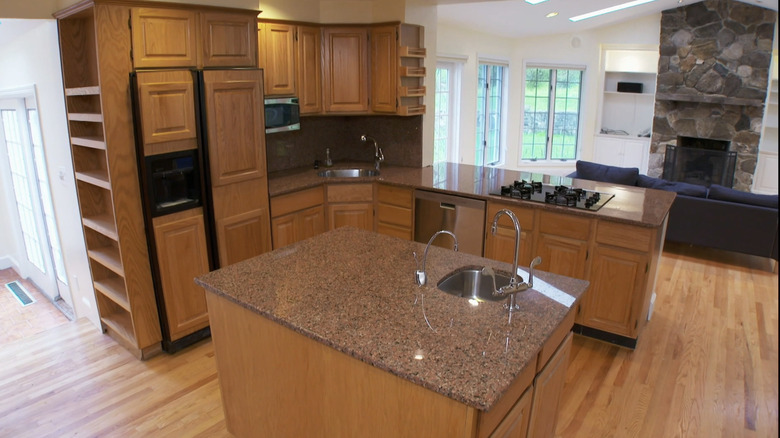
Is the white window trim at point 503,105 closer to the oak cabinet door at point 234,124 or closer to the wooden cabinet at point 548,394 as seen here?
the oak cabinet door at point 234,124

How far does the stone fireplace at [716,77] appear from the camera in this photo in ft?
22.7

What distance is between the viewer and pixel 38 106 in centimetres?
341

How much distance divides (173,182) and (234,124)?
0.52 meters

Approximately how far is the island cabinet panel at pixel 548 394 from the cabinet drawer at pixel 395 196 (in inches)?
86.2

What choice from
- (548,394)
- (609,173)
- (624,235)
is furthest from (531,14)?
(548,394)

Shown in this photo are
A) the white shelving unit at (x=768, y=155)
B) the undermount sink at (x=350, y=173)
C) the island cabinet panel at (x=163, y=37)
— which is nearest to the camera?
the island cabinet panel at (x=163, y=37)

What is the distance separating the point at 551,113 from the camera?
8.41 metres

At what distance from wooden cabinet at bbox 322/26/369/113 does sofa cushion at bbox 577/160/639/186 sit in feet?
8.18

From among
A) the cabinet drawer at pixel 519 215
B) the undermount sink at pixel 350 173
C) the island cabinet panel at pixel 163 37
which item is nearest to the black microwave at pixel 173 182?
the island cabinet panel at pixel 163 37

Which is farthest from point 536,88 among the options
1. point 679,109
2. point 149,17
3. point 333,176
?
point 149,17

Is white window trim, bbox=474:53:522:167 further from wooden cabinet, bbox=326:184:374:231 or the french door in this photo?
the french door

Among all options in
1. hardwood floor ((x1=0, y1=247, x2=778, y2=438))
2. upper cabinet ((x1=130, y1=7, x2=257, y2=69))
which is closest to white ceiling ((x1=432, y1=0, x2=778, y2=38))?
upper cabinet ((x1=130, y1=7, x2=257, y2=69))

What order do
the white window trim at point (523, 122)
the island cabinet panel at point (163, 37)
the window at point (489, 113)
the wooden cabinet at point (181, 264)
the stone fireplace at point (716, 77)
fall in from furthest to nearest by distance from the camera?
the white window trim at point (523, 122), the window at point (489, 113), the stone fireplace at point (716, 77), the wooden cabinet at point (181, 264), the island cabinet panel at point (163, 37)

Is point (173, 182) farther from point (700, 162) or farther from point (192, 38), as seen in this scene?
point (700, 162)
